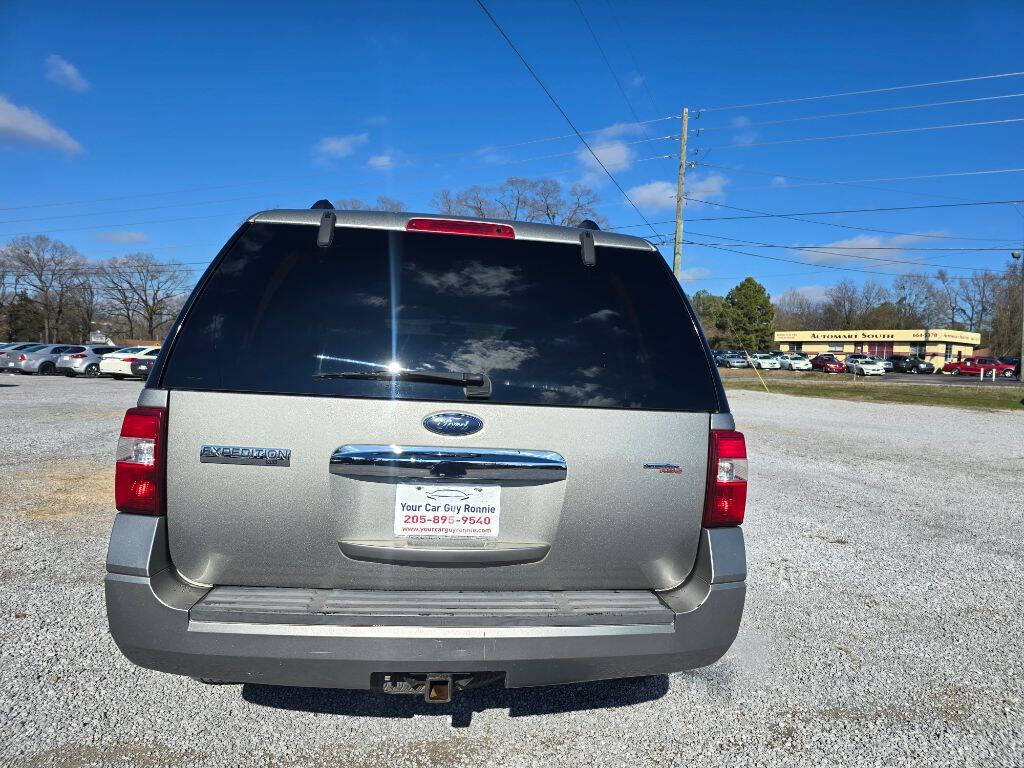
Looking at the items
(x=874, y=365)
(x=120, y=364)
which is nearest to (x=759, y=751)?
(x=120, y=364)

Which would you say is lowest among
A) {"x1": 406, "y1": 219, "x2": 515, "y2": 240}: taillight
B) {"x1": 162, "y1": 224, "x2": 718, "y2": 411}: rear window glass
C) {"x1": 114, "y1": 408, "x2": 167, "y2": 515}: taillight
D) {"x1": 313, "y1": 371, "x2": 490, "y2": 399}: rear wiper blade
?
{"x1": 114, "y1": 408, "x2": 167, "y2": 515}: taillight

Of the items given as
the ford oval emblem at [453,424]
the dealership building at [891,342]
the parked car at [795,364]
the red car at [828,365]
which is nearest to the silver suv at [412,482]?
the ford oval emblem at [453,424]

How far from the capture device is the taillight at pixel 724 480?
2.26 m

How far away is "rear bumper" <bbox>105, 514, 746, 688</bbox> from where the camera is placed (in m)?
1.96

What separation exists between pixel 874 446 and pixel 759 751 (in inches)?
415

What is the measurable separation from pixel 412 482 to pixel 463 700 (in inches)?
49.5

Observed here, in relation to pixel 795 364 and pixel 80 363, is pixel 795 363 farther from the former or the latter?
pixel 80 363

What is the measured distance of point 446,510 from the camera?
2131mm

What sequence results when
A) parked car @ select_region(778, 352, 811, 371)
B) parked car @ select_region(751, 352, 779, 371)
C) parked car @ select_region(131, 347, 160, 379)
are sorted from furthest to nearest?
parked car @ select_region(751, 352, 779, 371), parked car @ select_region(778, 352, 811, 371), parked car @ select_region(131, 347, 160, 379)

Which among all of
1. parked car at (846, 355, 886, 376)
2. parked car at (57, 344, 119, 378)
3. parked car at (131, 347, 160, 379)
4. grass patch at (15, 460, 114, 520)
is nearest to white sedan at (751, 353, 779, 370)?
parked car at (846, 355, 886, 376)

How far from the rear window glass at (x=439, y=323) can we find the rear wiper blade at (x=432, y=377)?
0.05 feet

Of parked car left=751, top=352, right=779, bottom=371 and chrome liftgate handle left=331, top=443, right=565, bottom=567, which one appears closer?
chrome liftgate handle left=331, top=443, right=565, bottom=567

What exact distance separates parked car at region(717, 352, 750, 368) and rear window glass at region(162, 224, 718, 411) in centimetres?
6632

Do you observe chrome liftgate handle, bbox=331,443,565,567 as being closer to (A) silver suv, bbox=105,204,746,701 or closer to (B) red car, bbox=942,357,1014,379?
(A) silver suv, bbox=105,204,746,701
